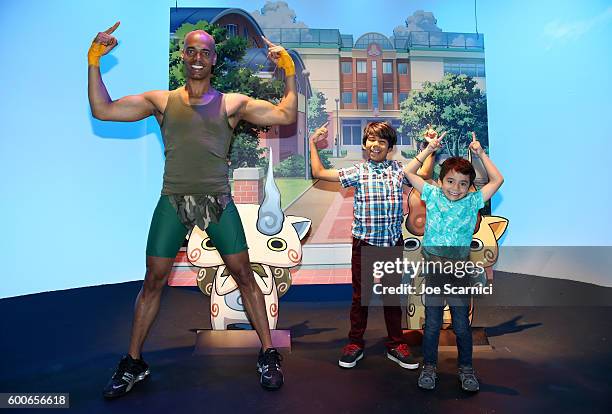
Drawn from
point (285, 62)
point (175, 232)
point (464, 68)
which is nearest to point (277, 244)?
point (175, 232)

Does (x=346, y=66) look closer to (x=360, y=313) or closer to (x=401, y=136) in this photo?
(x=401, y=136)

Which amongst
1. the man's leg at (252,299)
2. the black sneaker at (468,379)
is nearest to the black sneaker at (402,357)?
the black sneaker at (468,379)

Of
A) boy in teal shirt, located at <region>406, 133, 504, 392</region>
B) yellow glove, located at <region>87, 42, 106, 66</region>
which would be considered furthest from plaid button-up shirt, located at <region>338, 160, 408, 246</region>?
yellow glove, located at <region>87, 42, 106, 66</region>

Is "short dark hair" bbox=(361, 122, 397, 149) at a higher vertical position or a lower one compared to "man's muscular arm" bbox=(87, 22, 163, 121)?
lower

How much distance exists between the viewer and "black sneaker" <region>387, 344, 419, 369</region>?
2.33 meters

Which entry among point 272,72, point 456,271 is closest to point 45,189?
point 272,72

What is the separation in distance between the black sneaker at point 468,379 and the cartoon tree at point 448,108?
292 cm

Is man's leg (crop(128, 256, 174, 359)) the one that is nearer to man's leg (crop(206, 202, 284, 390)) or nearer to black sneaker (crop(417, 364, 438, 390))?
man's leg (crop(206, 202, 284, 390))

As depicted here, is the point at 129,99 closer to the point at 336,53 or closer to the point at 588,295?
the point at 336,53

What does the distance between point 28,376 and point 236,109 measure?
5.17ft

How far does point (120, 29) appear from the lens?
14.6ft

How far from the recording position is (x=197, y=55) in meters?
2.16

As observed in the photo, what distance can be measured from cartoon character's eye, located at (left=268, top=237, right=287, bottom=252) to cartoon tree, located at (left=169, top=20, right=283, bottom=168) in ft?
6.62

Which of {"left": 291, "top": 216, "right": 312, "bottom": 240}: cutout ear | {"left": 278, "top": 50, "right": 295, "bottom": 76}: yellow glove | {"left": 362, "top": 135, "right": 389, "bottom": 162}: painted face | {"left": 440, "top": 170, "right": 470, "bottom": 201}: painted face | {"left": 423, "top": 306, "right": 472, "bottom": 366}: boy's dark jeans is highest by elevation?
{"left": 278, "top": 50, "right": 295, "bottom": 76}: yellow glove
